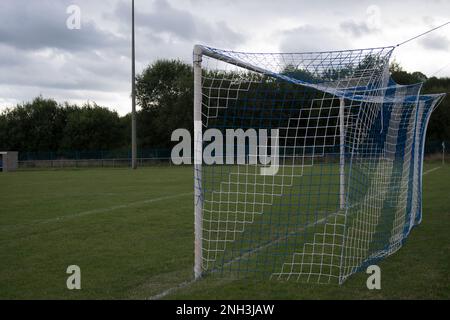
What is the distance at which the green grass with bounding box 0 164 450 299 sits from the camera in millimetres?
5449

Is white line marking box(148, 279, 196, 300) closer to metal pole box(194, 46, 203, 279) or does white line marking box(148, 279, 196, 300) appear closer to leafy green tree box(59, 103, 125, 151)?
metal pole box(194, 46, 203, 279)

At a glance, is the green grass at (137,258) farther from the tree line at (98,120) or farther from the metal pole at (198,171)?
the tree line at (98,120)

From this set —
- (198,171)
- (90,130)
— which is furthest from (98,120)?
(198,171)

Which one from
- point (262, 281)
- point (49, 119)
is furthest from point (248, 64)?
point (49, 119)

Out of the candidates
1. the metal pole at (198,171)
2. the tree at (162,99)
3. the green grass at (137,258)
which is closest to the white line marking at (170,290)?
the green grass at (137,258)

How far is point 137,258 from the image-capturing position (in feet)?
23.5

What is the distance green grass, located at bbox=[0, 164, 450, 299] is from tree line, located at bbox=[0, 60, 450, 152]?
38.0m

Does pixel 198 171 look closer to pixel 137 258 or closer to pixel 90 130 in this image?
pixel 137 258

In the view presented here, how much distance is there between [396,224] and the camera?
936 cm

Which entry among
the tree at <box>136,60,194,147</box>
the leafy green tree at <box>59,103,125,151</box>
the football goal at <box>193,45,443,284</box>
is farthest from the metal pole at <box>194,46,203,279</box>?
the leafy green tree at <box>59,103,125,151</box>

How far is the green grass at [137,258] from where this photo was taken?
17.9 ft

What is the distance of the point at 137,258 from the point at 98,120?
47.0 m

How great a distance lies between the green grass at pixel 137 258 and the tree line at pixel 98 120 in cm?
3796
